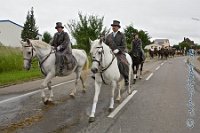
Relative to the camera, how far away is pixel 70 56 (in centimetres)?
1235

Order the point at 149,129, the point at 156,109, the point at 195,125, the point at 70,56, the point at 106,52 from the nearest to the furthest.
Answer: the point at 149,129 → the point at 195,125 → the point at 106,52 → the point at 156,109 → the point at 70,56

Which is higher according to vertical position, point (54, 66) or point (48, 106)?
point (54, 66)

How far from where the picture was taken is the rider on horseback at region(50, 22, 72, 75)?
464 inches

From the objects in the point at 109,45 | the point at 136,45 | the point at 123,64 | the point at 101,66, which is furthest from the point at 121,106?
the point at 136,45

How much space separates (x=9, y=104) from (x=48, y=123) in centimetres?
339

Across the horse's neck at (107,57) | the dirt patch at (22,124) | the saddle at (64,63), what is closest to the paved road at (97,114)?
the dirt patch at (22,124)

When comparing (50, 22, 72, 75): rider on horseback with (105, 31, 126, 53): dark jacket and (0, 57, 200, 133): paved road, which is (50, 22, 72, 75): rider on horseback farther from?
(105, 31, 126, 53): dark jacket

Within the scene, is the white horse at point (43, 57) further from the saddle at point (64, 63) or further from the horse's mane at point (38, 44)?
the saddle at point (64, 63)

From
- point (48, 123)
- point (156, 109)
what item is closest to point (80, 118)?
point (48, 123)

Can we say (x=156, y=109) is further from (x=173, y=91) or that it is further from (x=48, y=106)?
(x=173, y=91)

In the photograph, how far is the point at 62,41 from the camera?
1227 cm

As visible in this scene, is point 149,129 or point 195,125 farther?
point 195,125

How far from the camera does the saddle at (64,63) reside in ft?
38.5

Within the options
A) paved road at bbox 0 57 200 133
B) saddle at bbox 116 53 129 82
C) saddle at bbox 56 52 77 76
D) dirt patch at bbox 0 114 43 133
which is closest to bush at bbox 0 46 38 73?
paved road at bbox 0 57 200 133
